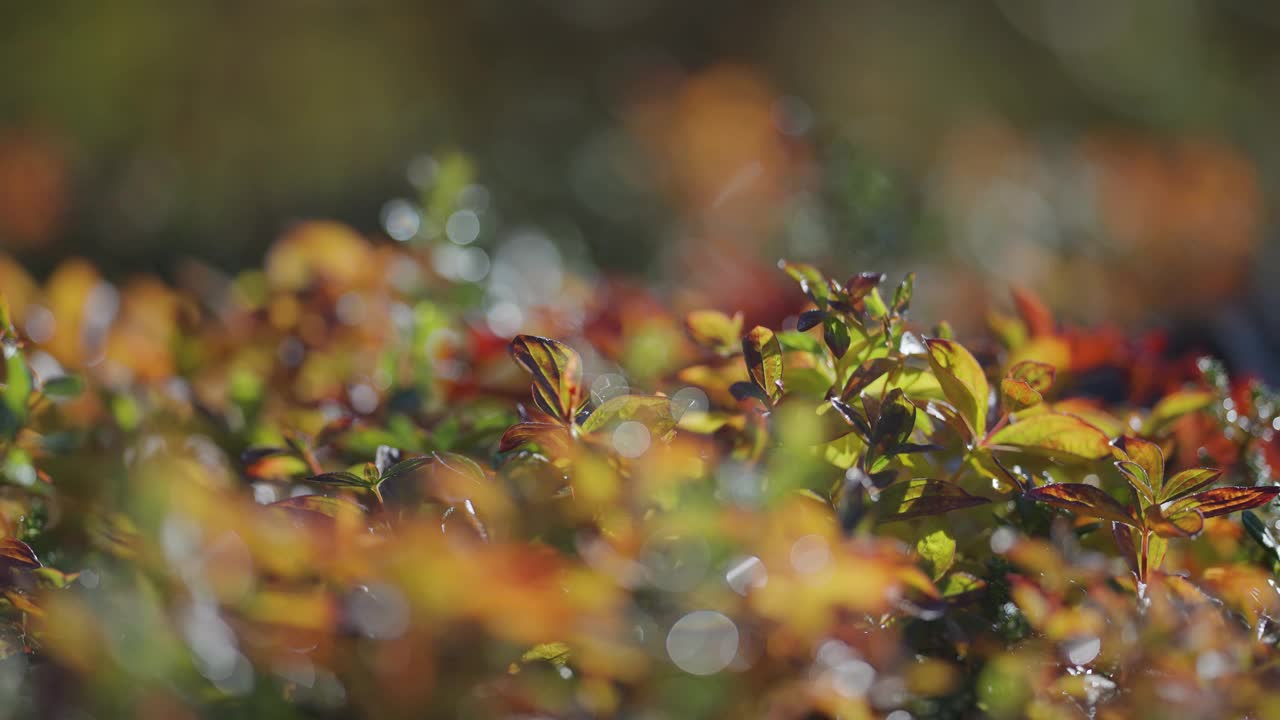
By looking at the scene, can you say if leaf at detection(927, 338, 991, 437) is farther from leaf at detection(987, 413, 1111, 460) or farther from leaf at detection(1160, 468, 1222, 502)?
leaf at detection(1160, 468, 1222, 502)

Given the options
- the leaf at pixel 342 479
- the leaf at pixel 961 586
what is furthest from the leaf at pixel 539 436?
the leaf at pixel 961 586

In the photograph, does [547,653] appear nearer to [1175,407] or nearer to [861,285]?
[861,285]

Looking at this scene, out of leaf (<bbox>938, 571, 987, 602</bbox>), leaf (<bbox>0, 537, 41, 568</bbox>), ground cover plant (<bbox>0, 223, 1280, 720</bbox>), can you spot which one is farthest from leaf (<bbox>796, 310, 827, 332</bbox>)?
leaf (<bbox>0, 537, 41, 568</bbox>)

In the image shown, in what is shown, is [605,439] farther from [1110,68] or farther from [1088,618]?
[1110,68]

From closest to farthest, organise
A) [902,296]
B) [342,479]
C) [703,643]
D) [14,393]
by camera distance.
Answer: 1. [703,643]
2. [342,479]
3. [902,296]
4. [14,393]

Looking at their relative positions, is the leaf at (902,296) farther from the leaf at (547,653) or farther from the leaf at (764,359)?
the leaf at (547,653)

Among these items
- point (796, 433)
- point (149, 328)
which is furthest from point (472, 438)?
point (149, 328)

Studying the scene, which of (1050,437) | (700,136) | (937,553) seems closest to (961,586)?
(937,553)

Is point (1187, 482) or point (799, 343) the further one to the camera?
point (799, 343)
